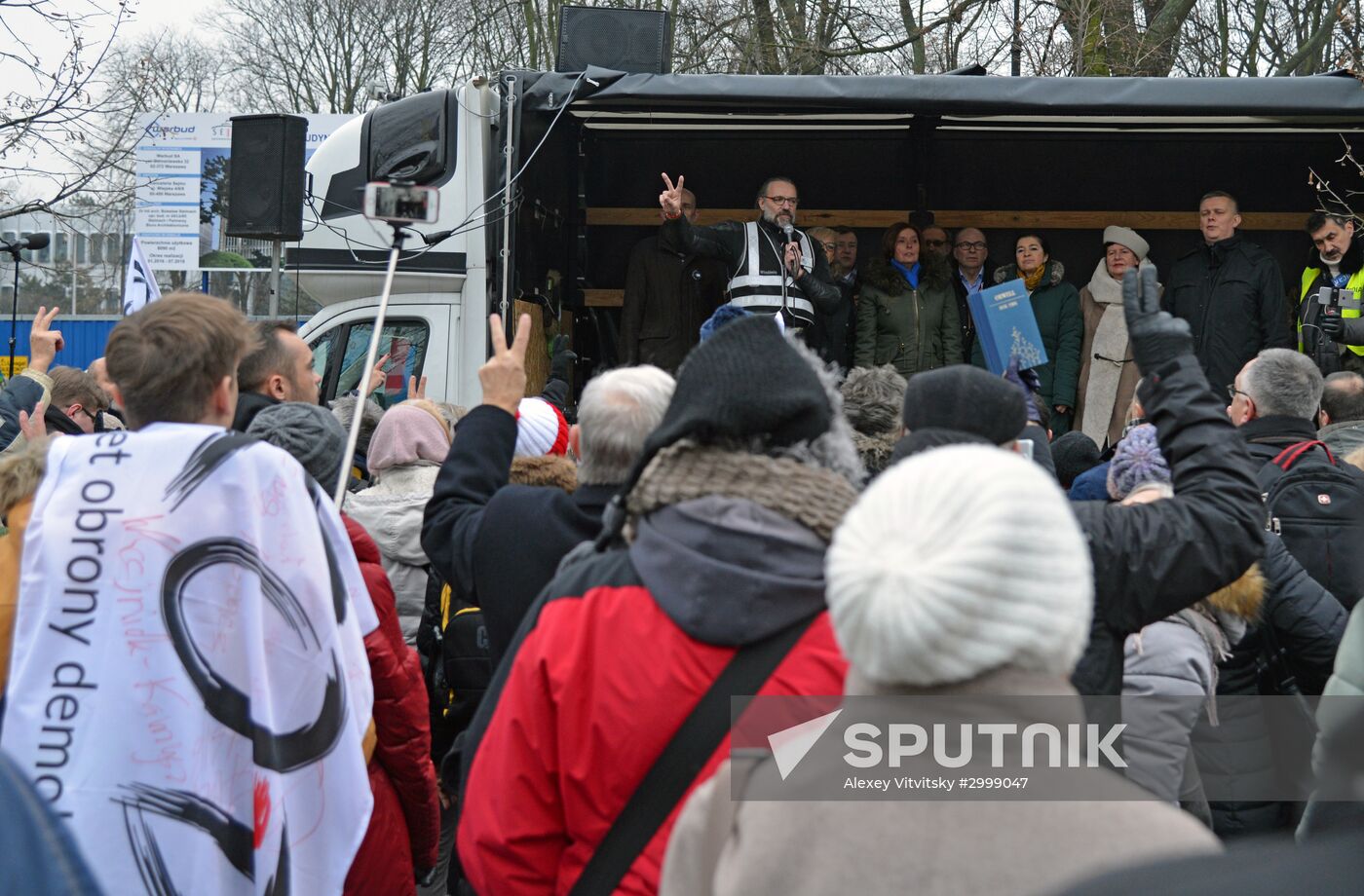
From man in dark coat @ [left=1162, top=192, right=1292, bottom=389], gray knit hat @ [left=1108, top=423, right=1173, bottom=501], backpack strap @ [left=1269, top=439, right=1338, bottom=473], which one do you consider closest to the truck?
man in dark coat @ [left=1162, top=192, right=1292, bottom=389]

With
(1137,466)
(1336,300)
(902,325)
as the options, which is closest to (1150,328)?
(1137,466)

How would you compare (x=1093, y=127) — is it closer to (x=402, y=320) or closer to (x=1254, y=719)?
(x=402, y=320)

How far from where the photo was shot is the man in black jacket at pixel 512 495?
2.94 meters

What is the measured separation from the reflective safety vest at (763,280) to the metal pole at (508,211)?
134cm

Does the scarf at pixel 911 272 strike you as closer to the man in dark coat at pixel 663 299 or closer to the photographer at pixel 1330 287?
the man in dark coat at pixel 663 299

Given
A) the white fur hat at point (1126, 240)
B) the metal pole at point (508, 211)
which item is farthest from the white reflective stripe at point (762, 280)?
the white fur hat at point (1126, 240)

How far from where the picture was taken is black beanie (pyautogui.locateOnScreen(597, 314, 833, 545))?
2.27 m

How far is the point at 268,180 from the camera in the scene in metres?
7.80

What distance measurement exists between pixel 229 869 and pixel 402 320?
5.50 metres

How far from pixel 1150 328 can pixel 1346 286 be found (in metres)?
6.16

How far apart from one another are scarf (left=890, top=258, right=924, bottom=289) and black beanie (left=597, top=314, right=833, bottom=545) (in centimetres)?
665

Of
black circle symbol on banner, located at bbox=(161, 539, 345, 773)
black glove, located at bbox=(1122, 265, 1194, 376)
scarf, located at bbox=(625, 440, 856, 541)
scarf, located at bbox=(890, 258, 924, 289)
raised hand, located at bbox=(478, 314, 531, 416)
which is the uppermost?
scarf, located at bbox=(890, 258, 924, 289)

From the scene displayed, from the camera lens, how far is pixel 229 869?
262cm

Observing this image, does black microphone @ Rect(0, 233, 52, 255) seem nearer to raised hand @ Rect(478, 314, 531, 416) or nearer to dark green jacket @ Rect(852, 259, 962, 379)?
dark green jacket @ Rect(852, 259, 962, 379)
